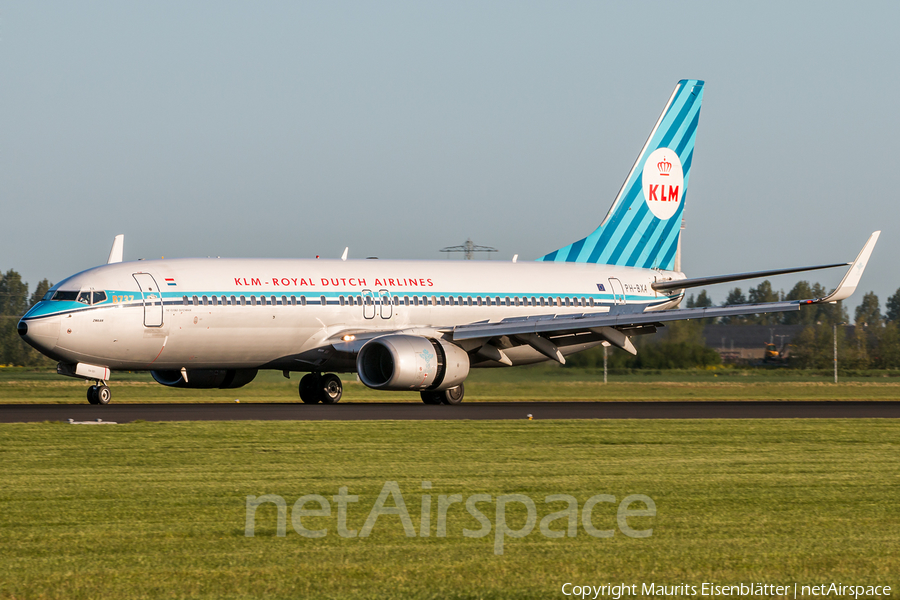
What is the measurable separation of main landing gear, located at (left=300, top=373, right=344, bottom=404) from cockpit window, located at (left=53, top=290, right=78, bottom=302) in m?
6.91

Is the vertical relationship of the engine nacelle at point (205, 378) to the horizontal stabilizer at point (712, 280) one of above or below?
below

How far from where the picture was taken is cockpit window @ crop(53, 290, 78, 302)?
87.1ft

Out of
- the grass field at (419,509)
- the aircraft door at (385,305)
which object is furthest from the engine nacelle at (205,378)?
the grass field at (419,509)

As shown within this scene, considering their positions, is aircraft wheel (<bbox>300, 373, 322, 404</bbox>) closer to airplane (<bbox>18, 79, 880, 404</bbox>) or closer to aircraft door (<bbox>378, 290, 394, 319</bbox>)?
airplane (<bbox>18, 79, 880, 404</bbox>)

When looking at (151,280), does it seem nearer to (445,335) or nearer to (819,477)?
(445,335)

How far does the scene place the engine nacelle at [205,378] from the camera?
30562 millimetres

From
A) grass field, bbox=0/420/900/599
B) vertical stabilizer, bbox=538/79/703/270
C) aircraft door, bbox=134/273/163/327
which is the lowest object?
grass field, bbox=0/420/900/599

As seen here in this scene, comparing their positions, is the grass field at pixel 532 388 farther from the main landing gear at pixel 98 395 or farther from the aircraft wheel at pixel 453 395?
the main landing gear at pixel 98 395

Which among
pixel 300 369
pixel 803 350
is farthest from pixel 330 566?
pixel 803 350

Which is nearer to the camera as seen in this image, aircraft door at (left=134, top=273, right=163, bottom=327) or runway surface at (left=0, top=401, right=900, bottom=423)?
runway surface at (left=0, top=401, right=900, bottom=423)

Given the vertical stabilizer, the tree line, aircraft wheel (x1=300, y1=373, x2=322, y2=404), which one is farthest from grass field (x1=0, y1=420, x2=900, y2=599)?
the tree line

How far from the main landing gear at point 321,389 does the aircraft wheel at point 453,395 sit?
116 inches

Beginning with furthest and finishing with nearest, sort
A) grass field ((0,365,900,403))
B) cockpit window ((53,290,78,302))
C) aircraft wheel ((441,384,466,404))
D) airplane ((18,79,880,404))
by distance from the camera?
1. grass field ((0,365,900,403))
2. aircraft wheel ((441,384,466,404))
3. airplane ((18,79,880,404))
4. cockpit window ((53,290,78,302))

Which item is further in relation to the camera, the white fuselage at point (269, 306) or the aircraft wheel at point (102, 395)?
the aircraft wheel at point (102, 395)
